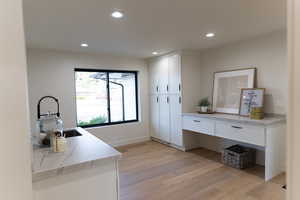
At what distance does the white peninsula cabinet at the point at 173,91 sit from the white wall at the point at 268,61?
722 millimetres

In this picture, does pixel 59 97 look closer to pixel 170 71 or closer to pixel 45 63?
pixel 45 63

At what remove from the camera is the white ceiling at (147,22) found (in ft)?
6.14

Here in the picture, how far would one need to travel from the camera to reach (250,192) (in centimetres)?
Answer: 240

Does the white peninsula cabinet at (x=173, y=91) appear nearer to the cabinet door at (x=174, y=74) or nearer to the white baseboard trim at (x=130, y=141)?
the cabinet door at (x=174, y=74)

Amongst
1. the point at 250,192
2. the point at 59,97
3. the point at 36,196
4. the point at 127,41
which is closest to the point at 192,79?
the point at 127,41

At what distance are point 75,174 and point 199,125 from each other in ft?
8.99

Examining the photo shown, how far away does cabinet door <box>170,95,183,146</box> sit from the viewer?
4062mm

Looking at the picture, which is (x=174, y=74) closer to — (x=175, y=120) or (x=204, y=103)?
(x=204, y=103)

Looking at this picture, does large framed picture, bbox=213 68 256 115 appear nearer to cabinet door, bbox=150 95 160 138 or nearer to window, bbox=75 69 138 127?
cabinet door, bbox=150 95 160 138

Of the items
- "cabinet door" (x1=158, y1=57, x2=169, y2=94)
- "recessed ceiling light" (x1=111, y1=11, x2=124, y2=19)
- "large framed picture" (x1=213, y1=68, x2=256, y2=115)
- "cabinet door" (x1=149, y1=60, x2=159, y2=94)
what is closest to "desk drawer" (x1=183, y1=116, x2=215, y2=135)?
"large framed picture" (x1=213, y1=68, x2=256, y2=115)

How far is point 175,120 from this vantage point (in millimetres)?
4184

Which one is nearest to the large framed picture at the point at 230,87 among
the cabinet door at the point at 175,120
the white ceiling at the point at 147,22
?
the white ceiling at the point at 147,22

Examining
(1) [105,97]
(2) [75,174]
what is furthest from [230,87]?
(2) [75,174]

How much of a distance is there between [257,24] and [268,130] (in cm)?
148
